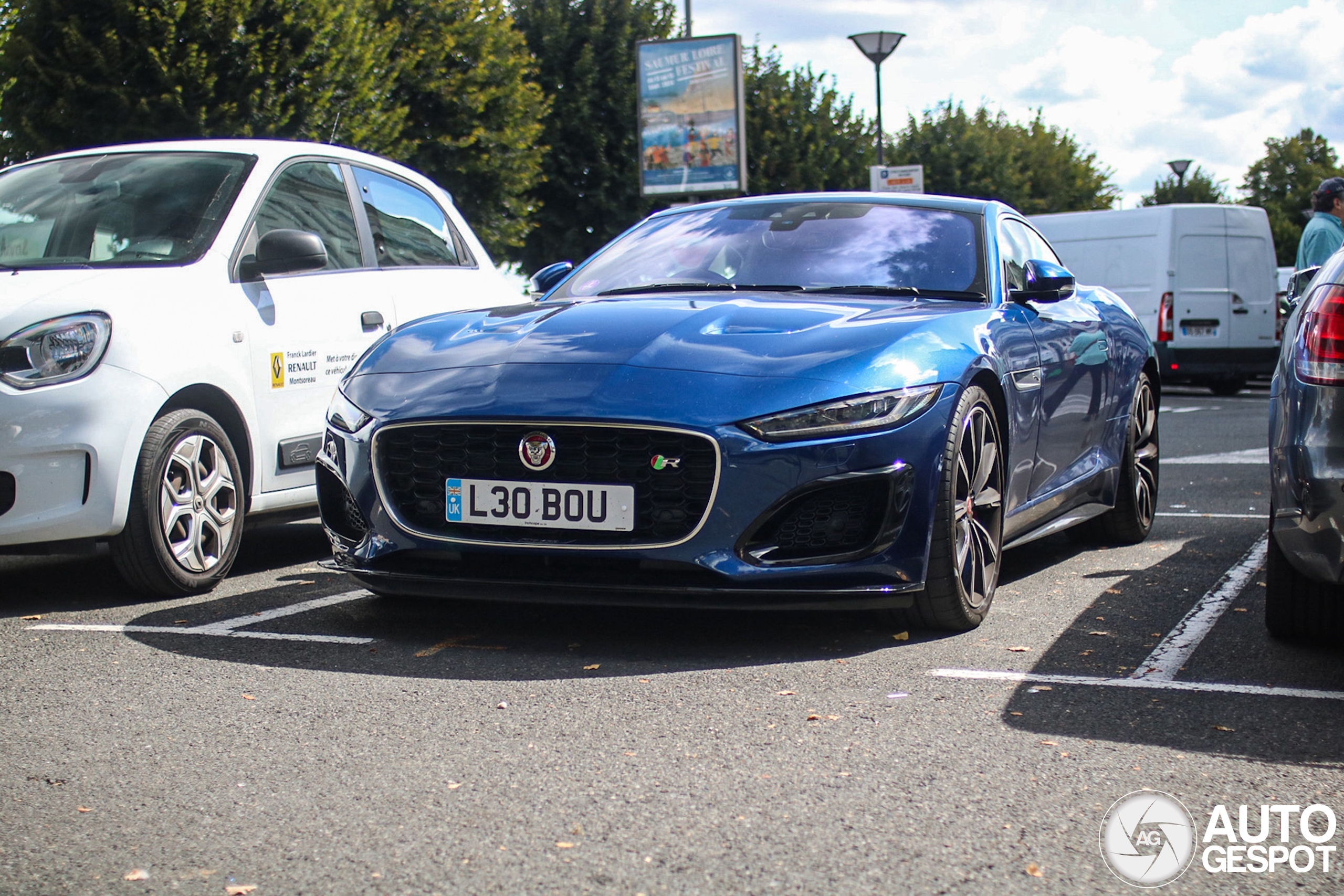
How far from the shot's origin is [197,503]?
5.61 metres

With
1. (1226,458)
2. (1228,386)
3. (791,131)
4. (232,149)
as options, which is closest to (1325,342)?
(232,149)

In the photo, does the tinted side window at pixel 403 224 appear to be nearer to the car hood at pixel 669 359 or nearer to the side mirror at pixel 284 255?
the side mirror at pixel 284 255

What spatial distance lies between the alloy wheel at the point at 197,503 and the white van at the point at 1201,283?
1749 cm

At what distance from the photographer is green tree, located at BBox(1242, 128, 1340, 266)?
70.5 meters

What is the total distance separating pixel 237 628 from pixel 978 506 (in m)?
2.35

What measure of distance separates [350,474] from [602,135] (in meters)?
32.0

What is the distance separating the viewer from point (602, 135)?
35875 mm

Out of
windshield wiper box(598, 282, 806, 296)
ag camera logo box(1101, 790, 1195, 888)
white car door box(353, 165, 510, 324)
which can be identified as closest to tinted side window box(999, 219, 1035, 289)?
windshield wiper box(598, 282, 806, 296)

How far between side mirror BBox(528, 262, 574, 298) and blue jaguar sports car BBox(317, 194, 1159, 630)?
64 centimetres

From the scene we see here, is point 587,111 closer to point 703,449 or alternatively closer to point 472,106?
point 472,106

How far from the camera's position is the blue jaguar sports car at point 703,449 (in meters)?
4.29

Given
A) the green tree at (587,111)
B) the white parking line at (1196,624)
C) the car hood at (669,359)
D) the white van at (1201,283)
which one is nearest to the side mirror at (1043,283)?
the car hood at (669,359)

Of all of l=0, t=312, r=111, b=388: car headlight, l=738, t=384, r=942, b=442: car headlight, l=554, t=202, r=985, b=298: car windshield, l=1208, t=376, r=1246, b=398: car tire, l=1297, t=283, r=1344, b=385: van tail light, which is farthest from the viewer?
l=1208, t=376, r=1246, b=398: car tire

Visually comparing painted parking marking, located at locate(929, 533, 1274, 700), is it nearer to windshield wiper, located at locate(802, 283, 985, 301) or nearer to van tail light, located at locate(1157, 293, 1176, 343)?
windshield wiper, located at locate(802, 283, 985, 301)
